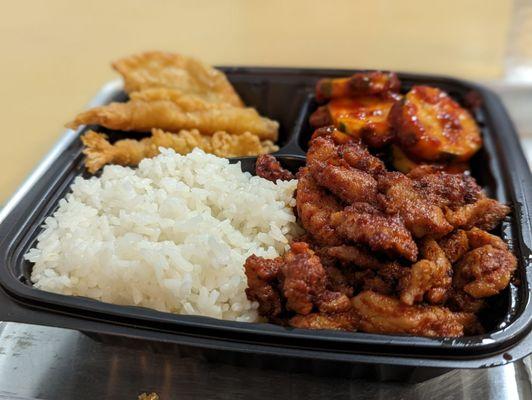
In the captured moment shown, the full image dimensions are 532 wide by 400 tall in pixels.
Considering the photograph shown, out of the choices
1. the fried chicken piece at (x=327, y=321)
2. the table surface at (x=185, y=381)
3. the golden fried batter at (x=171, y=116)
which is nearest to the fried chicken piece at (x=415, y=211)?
the fried chicken piece at (x=327, y=321)

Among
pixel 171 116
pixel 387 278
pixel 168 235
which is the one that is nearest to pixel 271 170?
pixel 168 235

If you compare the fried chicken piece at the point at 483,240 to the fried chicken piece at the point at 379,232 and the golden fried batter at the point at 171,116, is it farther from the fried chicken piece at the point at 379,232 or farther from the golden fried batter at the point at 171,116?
the golden fried batter at the point at 171,116

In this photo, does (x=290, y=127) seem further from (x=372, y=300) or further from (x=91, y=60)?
(x=91, y=60)

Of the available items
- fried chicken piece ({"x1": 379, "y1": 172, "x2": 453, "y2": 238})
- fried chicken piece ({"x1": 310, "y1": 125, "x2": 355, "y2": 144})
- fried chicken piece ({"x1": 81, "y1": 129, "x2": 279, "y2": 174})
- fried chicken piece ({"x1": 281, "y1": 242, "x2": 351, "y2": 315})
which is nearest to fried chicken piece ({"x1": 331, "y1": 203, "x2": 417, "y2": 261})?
fried chicken piece ({"x1": 379, "y1": 172, "x2": 453, "y2": 238})

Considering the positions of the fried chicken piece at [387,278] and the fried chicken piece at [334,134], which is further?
the fried chicken piece at [334,134]

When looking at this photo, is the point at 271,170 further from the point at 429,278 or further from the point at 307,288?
the point at 429,278

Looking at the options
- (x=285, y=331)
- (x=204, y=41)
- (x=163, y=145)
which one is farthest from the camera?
(x=204, y=41)
